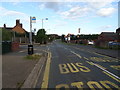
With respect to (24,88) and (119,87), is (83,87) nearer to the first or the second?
(119,87)

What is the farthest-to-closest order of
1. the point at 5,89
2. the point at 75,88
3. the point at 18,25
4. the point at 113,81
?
1. the point at 18,25
2. the point at 113,81
3. the point at 75,88
4. the point at 5,89

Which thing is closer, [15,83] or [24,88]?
[24,88]

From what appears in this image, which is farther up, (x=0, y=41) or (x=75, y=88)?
(x=0, y=41)

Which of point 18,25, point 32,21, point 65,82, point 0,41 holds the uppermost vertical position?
point 18,25

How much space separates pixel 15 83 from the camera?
Result: 6.26 m

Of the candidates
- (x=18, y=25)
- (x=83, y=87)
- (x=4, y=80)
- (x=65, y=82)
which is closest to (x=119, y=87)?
(x=83, y=87)

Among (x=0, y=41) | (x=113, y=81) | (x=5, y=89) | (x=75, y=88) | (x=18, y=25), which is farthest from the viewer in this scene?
(x=18, y=25)

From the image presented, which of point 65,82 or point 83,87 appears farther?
point 65,82

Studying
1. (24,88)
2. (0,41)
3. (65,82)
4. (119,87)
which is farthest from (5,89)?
(0,41)

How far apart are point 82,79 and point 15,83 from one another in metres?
2.81

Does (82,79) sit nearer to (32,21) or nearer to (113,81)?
(113,81)

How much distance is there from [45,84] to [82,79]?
171cm

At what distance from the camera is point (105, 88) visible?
19.3ft

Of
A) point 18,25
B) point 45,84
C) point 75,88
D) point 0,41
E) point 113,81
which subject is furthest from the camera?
point 18,25
